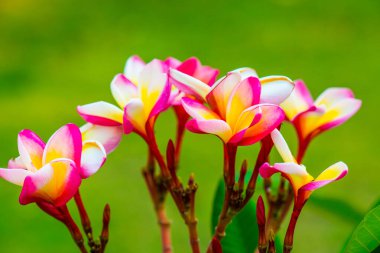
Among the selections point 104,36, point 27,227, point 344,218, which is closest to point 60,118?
point 27,227

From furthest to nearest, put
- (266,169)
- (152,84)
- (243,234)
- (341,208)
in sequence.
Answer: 1. (341,208)
2. (243,234)
3. (152,84)
4. (266,169)

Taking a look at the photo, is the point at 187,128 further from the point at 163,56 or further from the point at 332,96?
the point at 163,56

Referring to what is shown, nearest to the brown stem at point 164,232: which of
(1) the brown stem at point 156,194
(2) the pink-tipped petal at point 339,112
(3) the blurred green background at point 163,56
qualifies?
(1) the brown stem at point 156,194

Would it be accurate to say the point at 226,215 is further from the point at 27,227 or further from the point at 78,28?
the point at 78,28

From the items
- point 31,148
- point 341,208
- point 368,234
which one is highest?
Result: point 31,148

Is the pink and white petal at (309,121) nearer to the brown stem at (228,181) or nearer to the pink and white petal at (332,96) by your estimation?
the pink and white petal at (332,96)

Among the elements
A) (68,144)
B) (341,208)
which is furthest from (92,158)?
(341,208)

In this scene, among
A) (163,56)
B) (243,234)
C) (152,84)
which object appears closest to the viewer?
(152,84)
